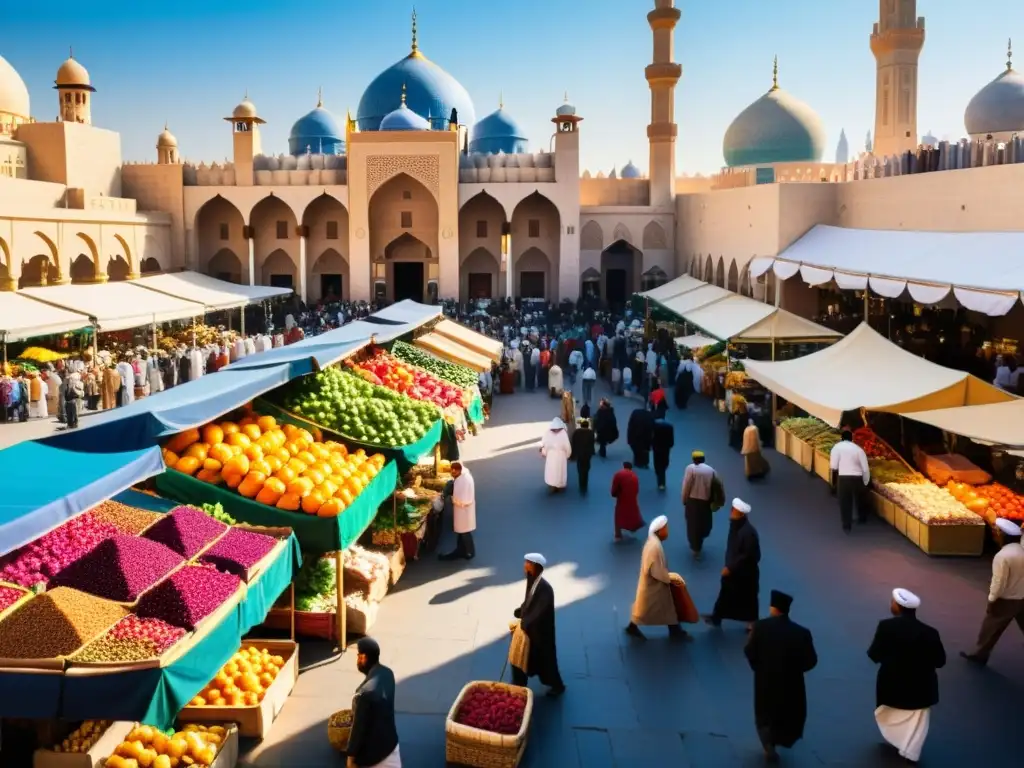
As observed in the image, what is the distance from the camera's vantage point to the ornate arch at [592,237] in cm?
2959

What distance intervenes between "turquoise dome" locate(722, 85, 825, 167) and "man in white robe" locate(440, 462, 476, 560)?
22.3 m

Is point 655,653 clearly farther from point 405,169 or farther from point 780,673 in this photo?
point 405,169

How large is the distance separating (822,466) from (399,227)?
2142cm

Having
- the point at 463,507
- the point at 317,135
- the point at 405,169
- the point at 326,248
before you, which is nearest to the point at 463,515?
the point at 463,507

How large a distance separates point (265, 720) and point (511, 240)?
25442mm

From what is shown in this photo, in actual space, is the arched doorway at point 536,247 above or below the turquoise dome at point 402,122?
below

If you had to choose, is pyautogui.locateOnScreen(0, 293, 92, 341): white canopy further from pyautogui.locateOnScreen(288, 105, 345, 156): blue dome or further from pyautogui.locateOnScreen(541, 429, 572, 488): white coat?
pyautogui.locateOnScreen(288, 105, 345, 156): blue dome

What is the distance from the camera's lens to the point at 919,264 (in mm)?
13242

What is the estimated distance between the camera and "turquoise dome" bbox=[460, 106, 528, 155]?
34156 millimetres

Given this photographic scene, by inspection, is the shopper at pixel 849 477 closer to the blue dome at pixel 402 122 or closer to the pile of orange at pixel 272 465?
the pile of orange at pixel 272 465

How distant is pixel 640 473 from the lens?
11.2 meters

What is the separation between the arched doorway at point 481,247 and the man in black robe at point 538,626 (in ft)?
81.4

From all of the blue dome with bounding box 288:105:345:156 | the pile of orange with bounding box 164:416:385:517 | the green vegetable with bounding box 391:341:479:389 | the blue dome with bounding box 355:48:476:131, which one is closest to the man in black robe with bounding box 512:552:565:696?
the pile of orange with bounding box 164:416:385:517

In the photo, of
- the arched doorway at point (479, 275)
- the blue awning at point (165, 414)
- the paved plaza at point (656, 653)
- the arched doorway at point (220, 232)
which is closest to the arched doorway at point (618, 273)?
the arched doorway at point (479, 275)
